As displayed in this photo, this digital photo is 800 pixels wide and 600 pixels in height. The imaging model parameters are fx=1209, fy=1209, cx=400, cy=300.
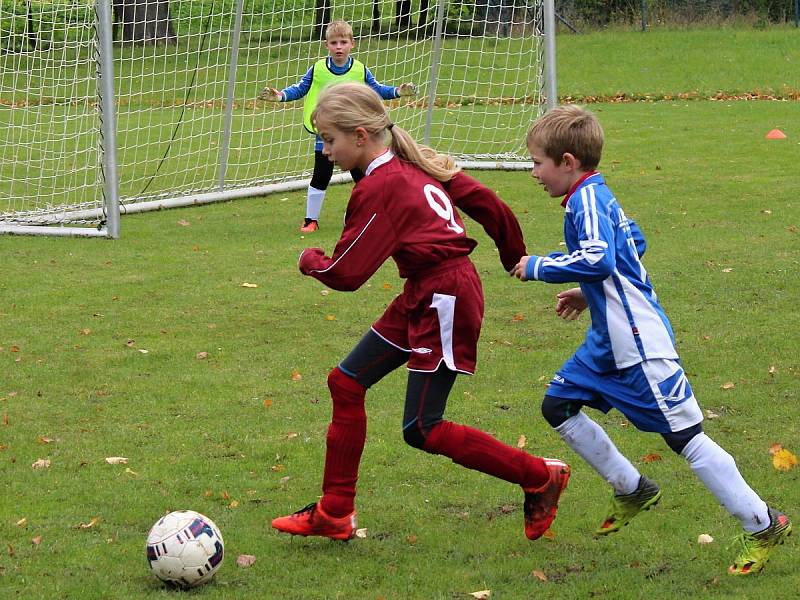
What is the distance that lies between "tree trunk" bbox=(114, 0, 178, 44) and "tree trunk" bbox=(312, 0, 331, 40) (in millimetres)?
2175

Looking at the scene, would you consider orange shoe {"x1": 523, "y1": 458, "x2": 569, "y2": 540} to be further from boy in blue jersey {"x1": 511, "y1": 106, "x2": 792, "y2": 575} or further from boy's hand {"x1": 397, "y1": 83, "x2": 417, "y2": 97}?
boy's hand {"x1": 397, "y1": 83, "x2": 417, "y2": 97}

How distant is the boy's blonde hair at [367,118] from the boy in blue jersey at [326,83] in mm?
6541

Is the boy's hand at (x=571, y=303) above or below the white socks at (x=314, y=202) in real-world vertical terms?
above

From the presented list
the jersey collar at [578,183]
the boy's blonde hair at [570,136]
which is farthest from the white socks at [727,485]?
the boy's blonde hair at [570,136]

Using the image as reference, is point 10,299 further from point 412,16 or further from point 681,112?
point 681,112

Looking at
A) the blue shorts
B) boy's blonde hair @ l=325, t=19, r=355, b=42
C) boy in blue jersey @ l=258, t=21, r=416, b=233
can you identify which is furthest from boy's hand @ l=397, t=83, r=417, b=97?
the blue shorts

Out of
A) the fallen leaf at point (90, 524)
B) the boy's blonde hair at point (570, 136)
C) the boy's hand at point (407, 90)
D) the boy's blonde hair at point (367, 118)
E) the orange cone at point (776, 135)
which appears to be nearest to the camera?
the boy's blonde hair at point (570, 136)

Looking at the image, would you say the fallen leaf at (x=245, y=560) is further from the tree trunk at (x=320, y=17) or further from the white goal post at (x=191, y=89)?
the tree trunk at (x=320, y=17)

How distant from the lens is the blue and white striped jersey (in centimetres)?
397

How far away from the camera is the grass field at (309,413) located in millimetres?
4281

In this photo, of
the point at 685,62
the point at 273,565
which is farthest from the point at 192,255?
the point at 685,62

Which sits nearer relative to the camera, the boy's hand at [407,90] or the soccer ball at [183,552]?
the soccer ball at [183,552]

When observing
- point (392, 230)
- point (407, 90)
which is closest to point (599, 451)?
point (392, 230)

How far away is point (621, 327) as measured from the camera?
13.3 feet
